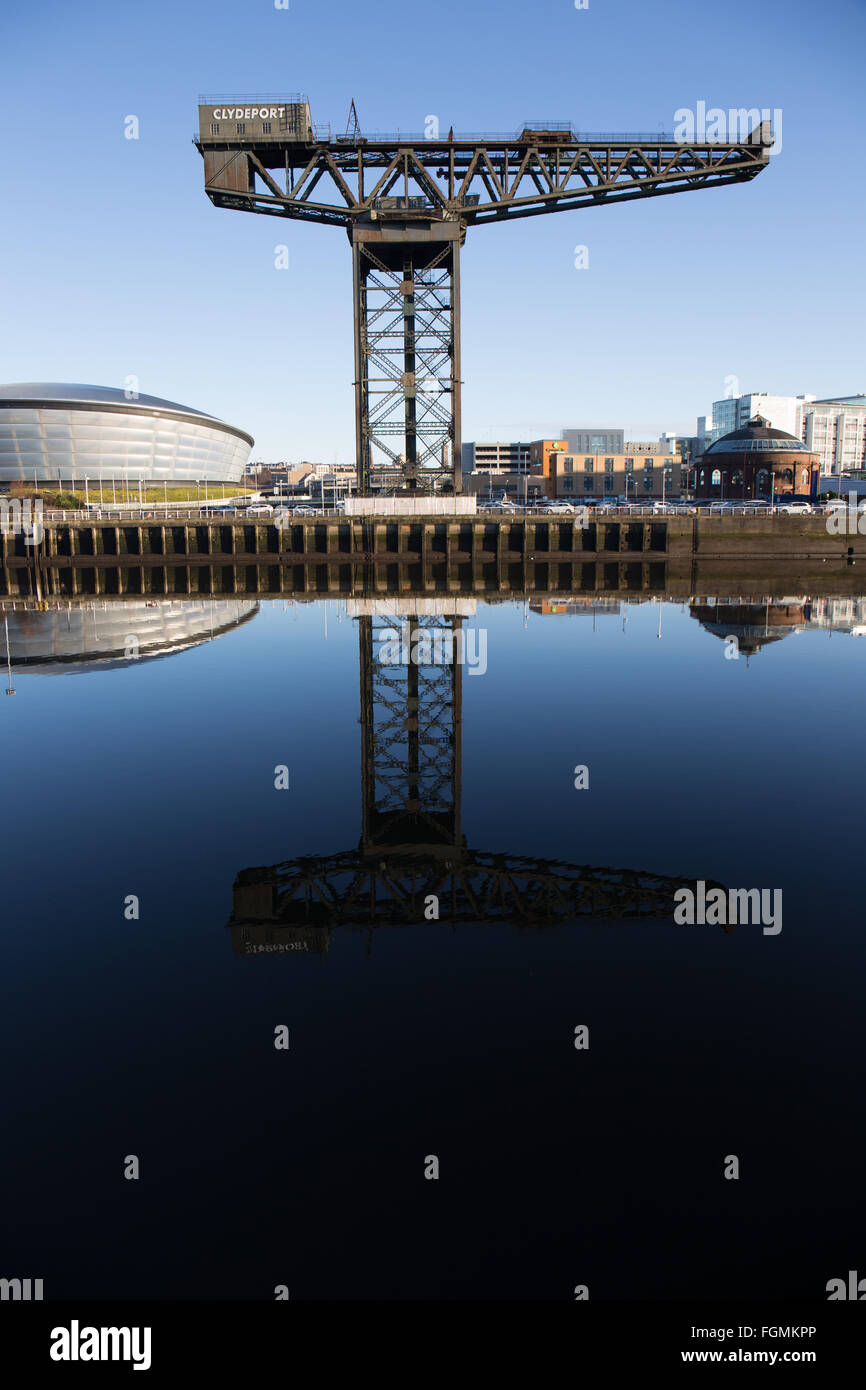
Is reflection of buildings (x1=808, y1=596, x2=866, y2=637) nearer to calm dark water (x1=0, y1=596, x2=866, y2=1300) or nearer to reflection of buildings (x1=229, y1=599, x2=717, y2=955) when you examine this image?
calm dark water (x1=0, y1=596, x2=866, y2=1300)

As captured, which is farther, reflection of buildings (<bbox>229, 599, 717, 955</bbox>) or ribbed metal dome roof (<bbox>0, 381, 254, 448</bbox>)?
ribbed metal dome roof (<bbox>0, 381, 254, 448</bbox>)

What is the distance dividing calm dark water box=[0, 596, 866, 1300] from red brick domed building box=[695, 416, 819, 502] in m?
94.1

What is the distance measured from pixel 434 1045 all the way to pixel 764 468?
10564 cm

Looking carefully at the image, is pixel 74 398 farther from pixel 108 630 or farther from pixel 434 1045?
pixel 434 1045

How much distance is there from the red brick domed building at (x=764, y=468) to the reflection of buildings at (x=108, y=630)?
7677 cm

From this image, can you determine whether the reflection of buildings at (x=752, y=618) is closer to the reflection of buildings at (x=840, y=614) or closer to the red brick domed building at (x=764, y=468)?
the reflection of buildings at (x=840, y=614)

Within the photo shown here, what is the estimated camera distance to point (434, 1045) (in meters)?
7.93

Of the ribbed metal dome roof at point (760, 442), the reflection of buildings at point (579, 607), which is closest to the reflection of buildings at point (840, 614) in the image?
the reflection of buildings at point (579, 607)

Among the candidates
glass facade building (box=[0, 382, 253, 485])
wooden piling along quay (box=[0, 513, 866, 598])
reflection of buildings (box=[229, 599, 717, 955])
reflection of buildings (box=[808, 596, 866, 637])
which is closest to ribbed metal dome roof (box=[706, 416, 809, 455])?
wooden piling along quay (box=[0, 513, 866, 598])

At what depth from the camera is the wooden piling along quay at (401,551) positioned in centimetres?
5034

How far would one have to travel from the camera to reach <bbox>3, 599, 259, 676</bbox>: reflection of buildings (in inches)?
1111

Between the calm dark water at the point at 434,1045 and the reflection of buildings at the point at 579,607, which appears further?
the reflection of buildings at the point at 579,607

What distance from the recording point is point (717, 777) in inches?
602
